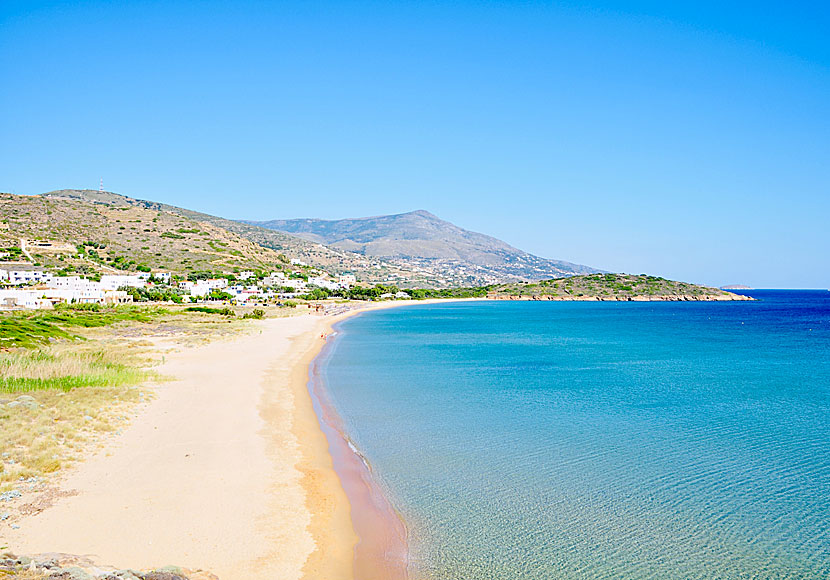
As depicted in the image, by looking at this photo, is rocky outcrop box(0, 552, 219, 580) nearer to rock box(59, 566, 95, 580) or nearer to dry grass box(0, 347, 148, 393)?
rock box(59, 566, 95, 580)

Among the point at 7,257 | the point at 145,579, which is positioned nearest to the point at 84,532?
the point at 145,579

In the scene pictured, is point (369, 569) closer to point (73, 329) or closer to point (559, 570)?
point (559, 570)

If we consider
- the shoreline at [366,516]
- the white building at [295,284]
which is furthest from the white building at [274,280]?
the shoreline at [366,516]

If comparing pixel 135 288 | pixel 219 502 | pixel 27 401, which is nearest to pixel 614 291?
pixel 135 288

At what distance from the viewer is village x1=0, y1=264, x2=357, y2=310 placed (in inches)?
2263

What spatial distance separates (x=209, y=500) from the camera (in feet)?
31.0

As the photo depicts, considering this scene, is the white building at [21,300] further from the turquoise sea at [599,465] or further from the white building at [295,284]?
the white building at [295,284]

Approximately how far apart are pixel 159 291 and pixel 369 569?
78258 mm

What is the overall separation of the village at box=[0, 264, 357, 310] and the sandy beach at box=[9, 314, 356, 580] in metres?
46.8

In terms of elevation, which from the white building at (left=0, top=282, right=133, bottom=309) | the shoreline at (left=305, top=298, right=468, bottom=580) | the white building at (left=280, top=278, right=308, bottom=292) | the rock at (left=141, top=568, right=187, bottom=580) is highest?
the white building at (left=280, top=278, right=308, bottom=292)

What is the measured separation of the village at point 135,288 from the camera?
5747cm

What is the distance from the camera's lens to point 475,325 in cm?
5862

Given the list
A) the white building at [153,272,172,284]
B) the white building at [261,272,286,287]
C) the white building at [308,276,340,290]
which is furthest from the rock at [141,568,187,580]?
the white building at [308,276,340,290]

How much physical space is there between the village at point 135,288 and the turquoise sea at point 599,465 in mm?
42931
